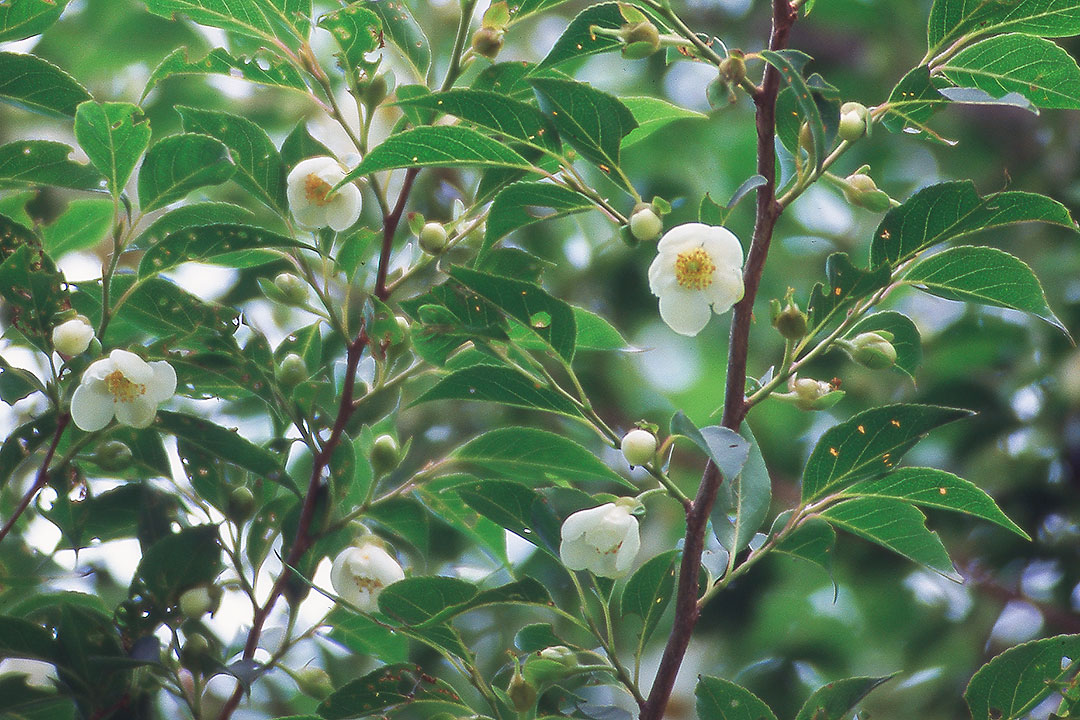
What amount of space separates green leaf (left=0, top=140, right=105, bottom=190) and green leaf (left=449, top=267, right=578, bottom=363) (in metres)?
0.43

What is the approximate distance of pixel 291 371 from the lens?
1046 mm

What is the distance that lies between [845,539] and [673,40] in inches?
55.3

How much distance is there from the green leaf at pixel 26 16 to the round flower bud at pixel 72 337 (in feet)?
0.96

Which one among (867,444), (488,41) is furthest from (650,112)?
(867,444)

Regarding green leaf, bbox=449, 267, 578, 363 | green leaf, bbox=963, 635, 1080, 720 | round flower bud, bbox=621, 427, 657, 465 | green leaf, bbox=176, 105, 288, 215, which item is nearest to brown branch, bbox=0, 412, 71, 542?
green leaf, bbox=176, 105, 288, 215

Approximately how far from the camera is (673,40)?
2.85ft

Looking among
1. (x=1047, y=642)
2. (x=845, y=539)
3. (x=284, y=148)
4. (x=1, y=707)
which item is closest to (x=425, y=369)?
(x=284, y=148)

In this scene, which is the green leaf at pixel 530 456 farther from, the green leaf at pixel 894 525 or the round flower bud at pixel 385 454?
the green leaf at pixel 894 525

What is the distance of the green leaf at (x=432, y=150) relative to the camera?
838 mm

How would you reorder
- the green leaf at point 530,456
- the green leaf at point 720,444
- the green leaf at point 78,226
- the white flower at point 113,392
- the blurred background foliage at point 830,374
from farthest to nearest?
1. the blurred background foliage at point 830,374
2. the green leaf at point 78,226
3. the green leaf at point 530,456
4. the white flower at point 113,392
5. the green leaf at point 720,444

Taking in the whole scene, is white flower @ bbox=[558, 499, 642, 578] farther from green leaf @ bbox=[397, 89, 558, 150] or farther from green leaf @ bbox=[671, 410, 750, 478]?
green leaf @ bbox=[397, 89, 558, 150]

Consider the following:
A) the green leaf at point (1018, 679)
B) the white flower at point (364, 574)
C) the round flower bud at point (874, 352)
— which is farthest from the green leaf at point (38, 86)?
the green leaf at point (1018, 679)

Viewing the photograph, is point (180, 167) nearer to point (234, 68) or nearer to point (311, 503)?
point (234, 68)

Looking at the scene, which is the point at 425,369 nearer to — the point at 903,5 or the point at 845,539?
the point at 845,539
